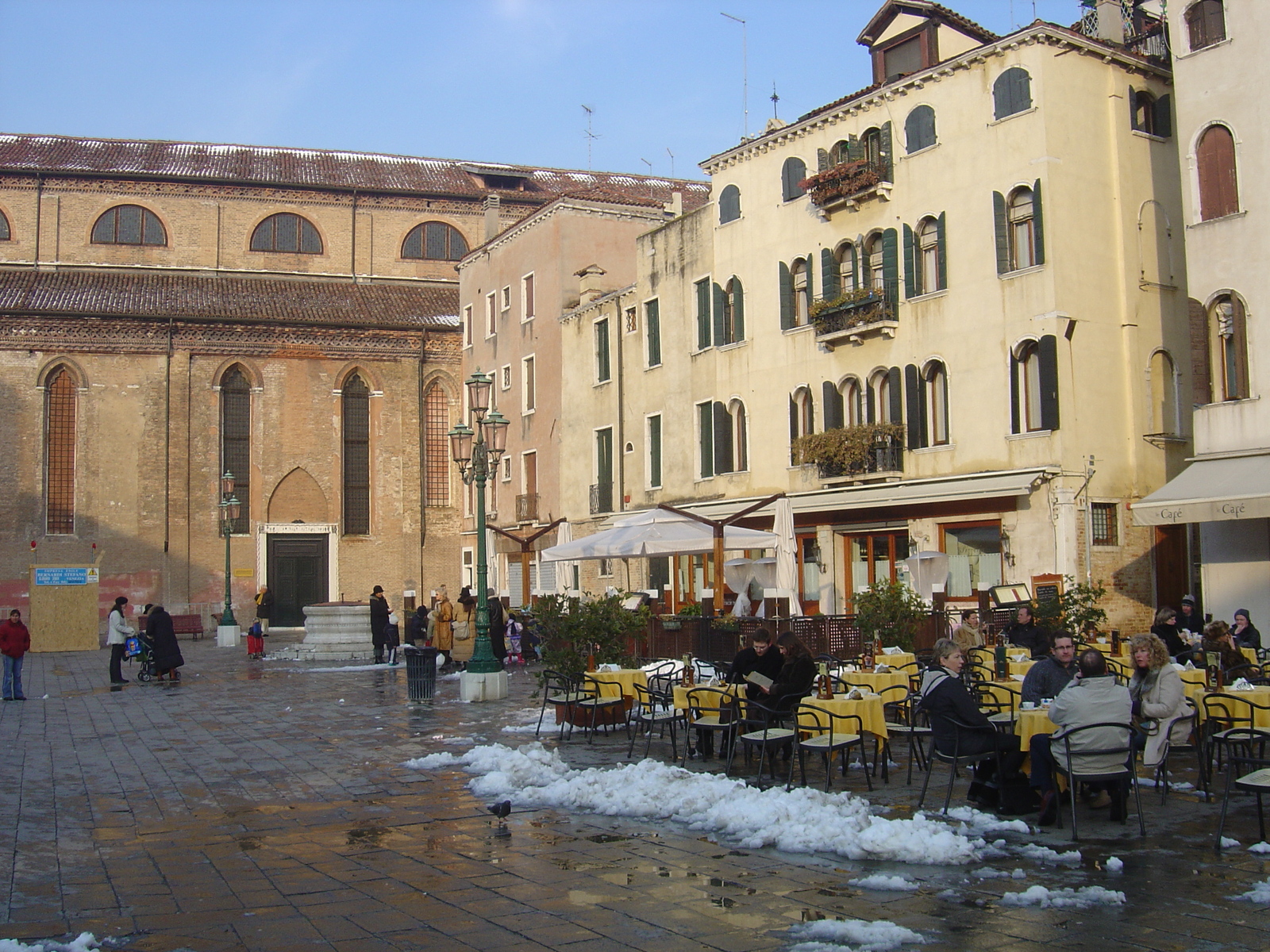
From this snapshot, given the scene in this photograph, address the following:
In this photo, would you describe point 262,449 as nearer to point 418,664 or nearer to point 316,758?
point 418,664

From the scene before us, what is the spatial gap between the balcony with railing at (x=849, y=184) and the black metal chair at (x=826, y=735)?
1597 centimetres

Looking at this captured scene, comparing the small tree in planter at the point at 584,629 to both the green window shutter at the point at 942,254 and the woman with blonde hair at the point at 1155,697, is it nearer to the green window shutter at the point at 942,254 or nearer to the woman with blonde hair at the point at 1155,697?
the woman with blonde hair at the point at 1155,697

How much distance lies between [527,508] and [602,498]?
4.76m

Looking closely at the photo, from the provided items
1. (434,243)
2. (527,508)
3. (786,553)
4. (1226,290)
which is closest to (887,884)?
(786,553)

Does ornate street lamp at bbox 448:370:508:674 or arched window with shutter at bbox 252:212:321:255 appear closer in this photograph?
ornate street lamp at bbox 448:370:508:674

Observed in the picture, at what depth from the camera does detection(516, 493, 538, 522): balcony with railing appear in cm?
3716

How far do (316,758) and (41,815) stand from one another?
3.03 m

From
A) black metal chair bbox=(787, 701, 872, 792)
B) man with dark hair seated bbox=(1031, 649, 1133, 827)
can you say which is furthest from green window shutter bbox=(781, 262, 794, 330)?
man with dark hair seated bbox=(1031, 649, 1133, 827)

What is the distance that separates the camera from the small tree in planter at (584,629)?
46.3ft

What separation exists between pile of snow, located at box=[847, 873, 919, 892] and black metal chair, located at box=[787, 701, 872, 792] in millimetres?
2311

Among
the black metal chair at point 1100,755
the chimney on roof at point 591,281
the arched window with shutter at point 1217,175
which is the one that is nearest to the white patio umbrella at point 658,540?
the arched window with shutter at point 1217,175

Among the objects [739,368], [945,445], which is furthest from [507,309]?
[945,445]

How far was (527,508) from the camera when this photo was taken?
37.5 metres

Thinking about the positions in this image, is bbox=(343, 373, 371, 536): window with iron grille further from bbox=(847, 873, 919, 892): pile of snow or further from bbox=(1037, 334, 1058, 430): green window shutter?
bbox=(847, 873, 919, 892): pile of snow
